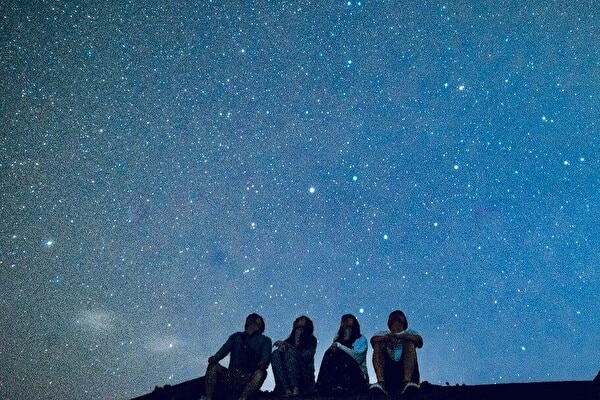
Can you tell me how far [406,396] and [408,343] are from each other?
A: 3.06 feet

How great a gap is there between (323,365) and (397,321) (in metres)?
1.19

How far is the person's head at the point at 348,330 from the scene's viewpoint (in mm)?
5766

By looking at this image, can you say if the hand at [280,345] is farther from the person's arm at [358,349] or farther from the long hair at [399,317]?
the long hair at [399,317]

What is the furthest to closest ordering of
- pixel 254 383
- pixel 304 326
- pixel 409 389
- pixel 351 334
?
1. pixel 304 326
2. pixel 351 334
3. pixel 254 383
4. pixel 409 389

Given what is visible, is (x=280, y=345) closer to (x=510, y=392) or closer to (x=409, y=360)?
(x=409, y=360)

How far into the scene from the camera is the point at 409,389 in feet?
14.9

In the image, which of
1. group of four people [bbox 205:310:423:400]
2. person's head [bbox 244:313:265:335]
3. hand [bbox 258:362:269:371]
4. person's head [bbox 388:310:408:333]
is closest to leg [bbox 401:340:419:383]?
group of four people [bbox 205:310:423:400]

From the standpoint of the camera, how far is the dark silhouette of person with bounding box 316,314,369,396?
5031 mm

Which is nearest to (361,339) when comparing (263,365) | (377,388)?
(377,388)

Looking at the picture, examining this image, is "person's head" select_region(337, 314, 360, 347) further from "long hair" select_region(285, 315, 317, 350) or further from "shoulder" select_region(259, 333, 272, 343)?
"shoulder" select_region(259, 333, 272, 343)

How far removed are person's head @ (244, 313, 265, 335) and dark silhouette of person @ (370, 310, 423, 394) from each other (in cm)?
158

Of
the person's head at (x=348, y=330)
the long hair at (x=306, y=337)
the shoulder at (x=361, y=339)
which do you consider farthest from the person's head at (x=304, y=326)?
the shoulder at (x=361, y=339)

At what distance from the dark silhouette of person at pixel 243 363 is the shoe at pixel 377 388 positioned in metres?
1.30

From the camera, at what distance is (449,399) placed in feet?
13.9
